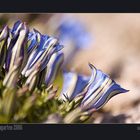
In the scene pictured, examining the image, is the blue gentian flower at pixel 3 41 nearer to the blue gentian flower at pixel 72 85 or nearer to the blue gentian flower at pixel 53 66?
the blue gentian flower at pixel 53 66

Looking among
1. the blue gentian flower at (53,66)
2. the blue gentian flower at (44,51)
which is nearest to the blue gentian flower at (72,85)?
the blue gentian flower at (53,66)

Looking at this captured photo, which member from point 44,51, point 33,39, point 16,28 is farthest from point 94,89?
point 16,28

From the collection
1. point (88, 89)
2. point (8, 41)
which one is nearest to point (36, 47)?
point (8, 41)

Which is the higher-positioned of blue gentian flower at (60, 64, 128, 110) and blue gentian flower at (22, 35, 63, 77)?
blue gentian flower at (22, 35, 63, 77)

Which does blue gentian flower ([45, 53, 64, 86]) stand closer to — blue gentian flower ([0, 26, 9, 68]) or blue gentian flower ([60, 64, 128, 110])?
blue gentian flower ([60, 64, 128, 110])

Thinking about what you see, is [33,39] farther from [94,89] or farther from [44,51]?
[94,89]

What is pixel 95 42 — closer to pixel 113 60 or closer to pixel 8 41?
pixel 113 60

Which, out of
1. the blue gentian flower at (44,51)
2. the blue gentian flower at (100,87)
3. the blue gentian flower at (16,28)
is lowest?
the blue gentian flower at (100,87)

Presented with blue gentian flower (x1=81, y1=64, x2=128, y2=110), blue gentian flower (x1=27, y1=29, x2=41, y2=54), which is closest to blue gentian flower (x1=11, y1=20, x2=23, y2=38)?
blue gentian flower (x1=27, y1=29, x2=41, y2=54)
